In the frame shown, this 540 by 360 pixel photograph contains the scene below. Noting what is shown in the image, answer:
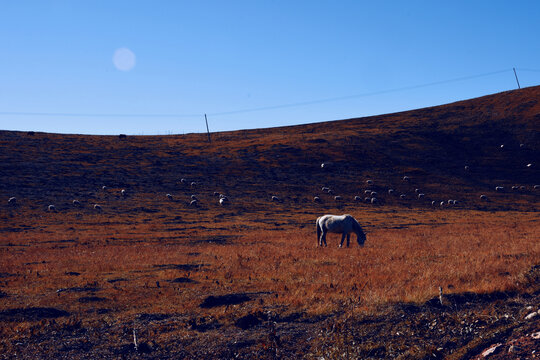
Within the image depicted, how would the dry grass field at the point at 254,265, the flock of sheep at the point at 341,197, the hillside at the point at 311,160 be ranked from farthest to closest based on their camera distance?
the hillside at the point at 311,160, the flock of sheep at the point at 341,197, the dry grass field at the point at 254,265

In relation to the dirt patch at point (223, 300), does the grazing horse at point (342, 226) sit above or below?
below

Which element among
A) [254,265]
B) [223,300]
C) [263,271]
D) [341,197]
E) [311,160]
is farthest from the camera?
[311,160]

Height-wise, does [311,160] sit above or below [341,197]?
above

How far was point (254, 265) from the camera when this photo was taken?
18.0 m

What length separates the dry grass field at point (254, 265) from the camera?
8938 mm

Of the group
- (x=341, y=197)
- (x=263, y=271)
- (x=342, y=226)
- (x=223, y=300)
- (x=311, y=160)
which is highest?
(x=311, y=160)

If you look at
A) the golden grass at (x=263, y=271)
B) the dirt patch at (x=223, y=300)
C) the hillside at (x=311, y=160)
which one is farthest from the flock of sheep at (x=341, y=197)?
the dirt patch at (x=223, y=300)

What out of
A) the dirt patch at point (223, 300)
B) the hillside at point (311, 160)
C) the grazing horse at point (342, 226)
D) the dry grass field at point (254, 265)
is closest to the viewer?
the dry grass field at point (254, 265)

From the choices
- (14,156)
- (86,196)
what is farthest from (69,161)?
(86,196)

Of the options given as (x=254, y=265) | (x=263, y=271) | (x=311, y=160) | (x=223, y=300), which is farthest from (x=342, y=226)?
(x=311, y=160)

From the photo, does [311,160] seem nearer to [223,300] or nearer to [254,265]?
[254,265]

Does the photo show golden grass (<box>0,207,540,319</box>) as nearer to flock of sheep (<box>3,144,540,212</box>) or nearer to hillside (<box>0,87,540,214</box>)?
flock of sheep (<box>3,144,540,212</box>)

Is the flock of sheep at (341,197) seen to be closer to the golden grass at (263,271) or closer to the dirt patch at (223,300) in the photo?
the golden grass at (263,271)

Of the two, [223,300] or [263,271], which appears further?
[263,271]
